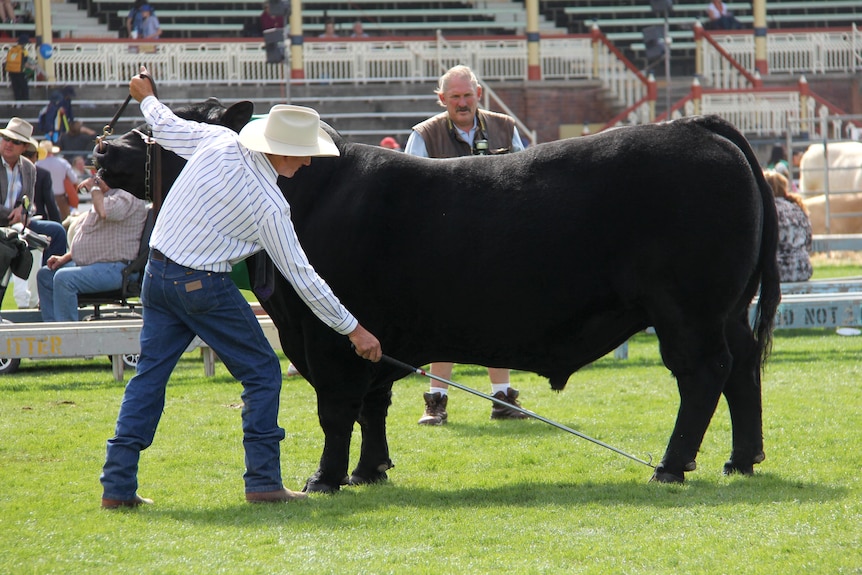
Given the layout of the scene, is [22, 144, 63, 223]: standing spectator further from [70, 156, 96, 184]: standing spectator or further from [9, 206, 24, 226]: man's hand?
[70, 156, 96, 184]: standing spectator

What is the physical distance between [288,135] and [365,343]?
39.4 inches

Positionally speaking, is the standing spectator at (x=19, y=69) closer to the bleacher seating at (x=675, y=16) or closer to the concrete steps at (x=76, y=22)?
the concrete steps at (x=76, y=22)

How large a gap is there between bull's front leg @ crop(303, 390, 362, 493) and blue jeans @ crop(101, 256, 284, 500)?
1.15 feet

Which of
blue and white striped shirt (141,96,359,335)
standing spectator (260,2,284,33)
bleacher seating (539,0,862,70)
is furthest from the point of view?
bleacher seating (539,0,862,70)

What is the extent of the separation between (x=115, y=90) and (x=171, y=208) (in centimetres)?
2266

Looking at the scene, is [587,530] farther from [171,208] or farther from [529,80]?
[529,80]

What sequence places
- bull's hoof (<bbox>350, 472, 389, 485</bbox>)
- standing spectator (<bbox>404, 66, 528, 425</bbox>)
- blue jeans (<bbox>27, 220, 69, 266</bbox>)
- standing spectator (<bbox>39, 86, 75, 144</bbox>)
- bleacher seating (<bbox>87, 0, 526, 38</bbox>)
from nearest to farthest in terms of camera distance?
bull's hoof (<bbox>350, 472, 389, 485</bbox>), standing spectator (<bbox>404, 66, 528, 425</bbox>), blue jeans (<bbox>27, 220, 69, 266</bbox>), standing spectator (<bbox>39, 86, 75, 144</bbox>), bleacher seating (<bbox>87, 0, 526, 38</bbox>)

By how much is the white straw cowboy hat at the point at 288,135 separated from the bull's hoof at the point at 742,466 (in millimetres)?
2579

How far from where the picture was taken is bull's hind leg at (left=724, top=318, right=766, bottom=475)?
5.84m

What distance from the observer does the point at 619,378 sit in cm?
939

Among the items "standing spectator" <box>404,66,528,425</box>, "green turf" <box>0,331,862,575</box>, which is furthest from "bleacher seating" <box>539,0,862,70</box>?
"standing spectator" <box>404,66,528,425</box>

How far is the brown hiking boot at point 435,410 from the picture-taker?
24.9 feet

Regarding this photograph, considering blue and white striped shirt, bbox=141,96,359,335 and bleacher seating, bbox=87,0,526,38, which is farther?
bleacher seating, bbox=87,0,526,38

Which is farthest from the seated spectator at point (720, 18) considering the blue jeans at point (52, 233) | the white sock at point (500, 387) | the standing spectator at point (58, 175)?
the white sock at point (500, 387)
